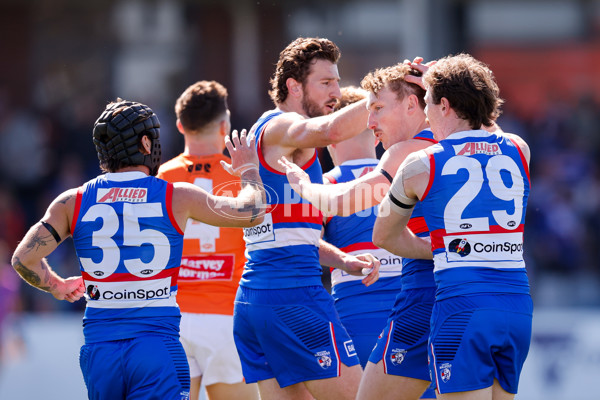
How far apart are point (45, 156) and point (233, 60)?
4.83m

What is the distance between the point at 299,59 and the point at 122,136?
4.91 feet

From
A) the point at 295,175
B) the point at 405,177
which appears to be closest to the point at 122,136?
the point at 295,175

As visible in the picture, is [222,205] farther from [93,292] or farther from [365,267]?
[365,267]

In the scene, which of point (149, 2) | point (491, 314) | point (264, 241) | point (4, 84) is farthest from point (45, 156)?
point (491, 314)

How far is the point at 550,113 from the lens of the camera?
16344 mm

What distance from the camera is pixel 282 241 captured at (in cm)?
490

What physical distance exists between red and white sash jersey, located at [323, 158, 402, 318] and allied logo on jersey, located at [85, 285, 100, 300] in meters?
1.99

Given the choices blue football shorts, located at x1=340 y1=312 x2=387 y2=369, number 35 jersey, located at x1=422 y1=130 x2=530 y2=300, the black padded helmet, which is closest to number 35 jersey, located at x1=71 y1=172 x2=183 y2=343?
the black padded helmet

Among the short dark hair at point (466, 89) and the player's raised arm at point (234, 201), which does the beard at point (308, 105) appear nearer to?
the player's raised arm at point (234, 201)

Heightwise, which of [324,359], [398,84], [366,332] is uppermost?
[398,84]


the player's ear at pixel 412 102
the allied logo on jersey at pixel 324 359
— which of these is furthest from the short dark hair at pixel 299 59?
the allied logo on jersey at pixel 324 359

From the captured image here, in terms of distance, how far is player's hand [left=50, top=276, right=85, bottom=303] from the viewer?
4.41 meters

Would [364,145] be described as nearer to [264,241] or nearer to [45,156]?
[264,241]

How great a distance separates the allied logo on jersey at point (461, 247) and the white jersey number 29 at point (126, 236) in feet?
4.81
